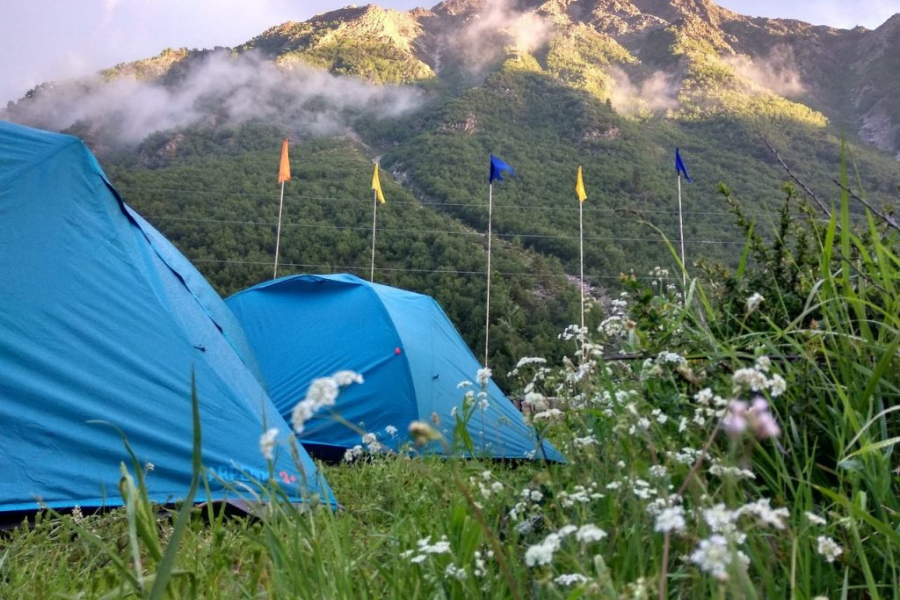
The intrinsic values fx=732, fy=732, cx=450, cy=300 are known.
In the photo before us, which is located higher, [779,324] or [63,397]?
[779,324]

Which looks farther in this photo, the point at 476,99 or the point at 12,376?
the point at 476,99

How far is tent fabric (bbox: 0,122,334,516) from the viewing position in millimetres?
3141

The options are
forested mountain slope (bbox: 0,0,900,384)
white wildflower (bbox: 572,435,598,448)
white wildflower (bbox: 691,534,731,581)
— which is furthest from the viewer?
forested mountain slope (bbox: 0,0,900,384)

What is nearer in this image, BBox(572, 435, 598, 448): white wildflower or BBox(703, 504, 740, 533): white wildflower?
BBox(703, 504, 740, 533): white wildflower

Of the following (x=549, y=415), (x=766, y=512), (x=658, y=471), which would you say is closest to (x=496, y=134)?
(x=549, y=415)

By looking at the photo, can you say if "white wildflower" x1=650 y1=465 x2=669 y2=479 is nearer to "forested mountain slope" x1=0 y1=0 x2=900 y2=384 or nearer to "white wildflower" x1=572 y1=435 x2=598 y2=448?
"white wildflower" x1=572 y1=435 x2=598 y2=448

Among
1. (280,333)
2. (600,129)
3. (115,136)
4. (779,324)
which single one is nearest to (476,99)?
(600,129)

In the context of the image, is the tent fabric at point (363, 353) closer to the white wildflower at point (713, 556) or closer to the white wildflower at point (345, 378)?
the white wildflower at point (345, 378)

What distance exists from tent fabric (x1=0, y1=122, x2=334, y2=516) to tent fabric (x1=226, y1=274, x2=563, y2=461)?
1.88 metres

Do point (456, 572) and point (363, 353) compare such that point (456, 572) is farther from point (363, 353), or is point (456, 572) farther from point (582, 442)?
point (363, 353)

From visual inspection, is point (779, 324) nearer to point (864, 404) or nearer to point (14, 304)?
point (864, 404)

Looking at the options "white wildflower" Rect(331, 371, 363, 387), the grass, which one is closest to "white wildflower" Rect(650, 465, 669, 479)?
the grass

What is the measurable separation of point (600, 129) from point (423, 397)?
47113mm

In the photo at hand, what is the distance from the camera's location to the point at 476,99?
183 feet
